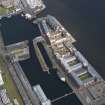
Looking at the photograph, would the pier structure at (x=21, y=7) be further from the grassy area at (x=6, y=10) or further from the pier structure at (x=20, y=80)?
the pier structure at (x=20, y=80)

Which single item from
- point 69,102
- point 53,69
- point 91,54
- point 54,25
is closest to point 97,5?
point 54,25

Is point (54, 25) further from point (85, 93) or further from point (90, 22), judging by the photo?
point (85, 93)

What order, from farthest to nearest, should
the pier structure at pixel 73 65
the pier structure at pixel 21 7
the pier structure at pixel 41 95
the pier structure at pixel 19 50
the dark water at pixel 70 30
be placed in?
the pier structure at pixel 21 7 < the pier structure at pixel 19 50 < the dark water at pixel 70 30 < the pier structure at pixel 73 65 < the pier structure at pixel 41 95

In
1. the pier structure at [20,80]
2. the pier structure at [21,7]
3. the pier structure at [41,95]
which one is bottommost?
the pier structure at [41,95]

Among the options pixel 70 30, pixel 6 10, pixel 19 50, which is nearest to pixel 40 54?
pixel 19 50

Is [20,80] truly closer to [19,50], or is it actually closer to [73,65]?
[19,50]

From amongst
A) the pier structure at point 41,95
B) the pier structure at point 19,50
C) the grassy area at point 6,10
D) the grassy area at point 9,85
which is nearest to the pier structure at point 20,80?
the grassy area at point 9,85

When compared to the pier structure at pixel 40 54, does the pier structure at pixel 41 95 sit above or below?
below
